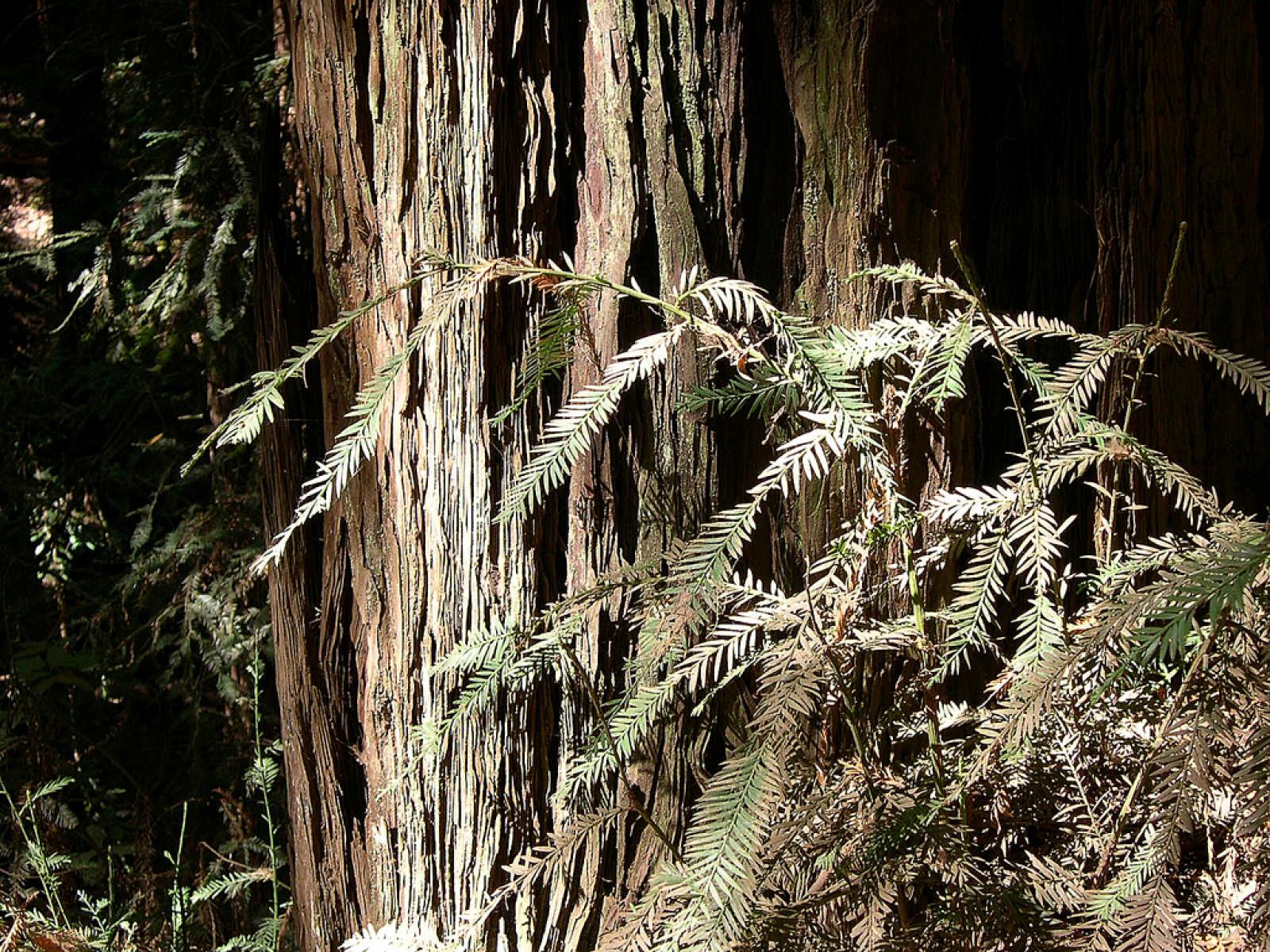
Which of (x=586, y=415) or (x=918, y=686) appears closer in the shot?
(x=586, y=415)

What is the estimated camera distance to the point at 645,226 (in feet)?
4.66

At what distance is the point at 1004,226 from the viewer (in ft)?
5.01

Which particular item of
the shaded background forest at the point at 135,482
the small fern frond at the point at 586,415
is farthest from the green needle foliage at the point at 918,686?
the shaded background forest at the point at 135,482

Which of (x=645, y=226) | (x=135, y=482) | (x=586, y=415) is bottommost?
(x=135, y=482)

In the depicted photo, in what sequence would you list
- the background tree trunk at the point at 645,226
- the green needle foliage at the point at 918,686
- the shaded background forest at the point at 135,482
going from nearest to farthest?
the green needle foliage at the point at 918,686
the background tree trunk at the point at 645,226
the shaded background forest at the point at 135,482

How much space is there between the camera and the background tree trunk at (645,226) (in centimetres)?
142

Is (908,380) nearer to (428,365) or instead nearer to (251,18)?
(428,365)

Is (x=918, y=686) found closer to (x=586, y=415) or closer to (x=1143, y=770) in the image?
(x=1143, y=770)

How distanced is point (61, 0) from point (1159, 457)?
11.4ft

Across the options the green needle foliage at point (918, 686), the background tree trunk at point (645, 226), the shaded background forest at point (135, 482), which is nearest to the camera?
the green needle foliage at point (918, 686)

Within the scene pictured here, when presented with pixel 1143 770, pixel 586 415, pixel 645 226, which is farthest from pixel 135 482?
pixel 1143 770

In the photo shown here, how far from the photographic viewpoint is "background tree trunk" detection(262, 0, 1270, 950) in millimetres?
1415

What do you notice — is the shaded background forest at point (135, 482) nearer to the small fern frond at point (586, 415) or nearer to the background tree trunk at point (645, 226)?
the background tree trunk at point (645, 226)

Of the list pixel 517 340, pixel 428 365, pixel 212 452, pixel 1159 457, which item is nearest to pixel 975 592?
pixel 1159 457
